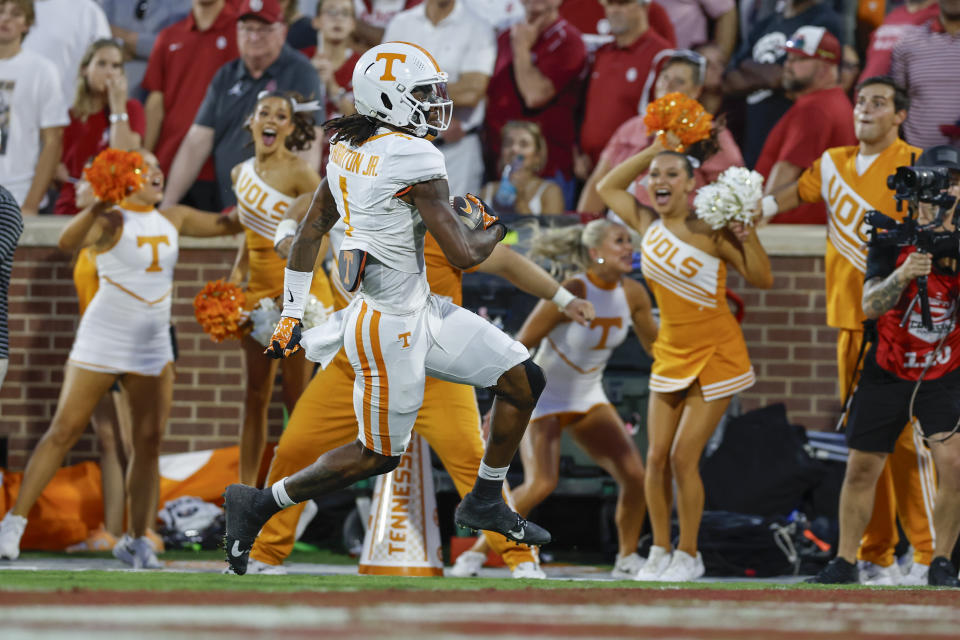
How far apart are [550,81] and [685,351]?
3.03m

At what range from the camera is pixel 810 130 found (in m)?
8.95

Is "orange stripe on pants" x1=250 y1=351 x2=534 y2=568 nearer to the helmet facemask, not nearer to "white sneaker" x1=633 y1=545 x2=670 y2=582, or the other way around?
"white sneaker" x1=633 y1=545 x2=670 y2=582

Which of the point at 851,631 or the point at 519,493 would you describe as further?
the point at 519,493

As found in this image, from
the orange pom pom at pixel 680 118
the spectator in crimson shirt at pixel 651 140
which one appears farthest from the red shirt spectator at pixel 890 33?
the orange pom pom at pixel 680 118

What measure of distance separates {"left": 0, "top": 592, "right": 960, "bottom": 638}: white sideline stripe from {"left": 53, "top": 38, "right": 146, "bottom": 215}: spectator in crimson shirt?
612cm

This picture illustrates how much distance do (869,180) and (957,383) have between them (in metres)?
1.31

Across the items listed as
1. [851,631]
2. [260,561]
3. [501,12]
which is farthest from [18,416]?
[851,631]

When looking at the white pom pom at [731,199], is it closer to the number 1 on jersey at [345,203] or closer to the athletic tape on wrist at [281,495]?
the number 1 on jersey at [345,203]

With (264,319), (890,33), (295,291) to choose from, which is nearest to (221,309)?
(264,319)

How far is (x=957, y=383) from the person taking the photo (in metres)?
6.80

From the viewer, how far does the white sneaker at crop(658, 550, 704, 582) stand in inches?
288

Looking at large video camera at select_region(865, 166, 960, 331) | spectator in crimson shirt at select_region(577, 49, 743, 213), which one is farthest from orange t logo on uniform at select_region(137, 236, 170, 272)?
large video camera at select_region(865, 166, 960, 331)

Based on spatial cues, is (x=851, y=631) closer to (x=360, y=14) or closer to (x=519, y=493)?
(x=519, y=493)

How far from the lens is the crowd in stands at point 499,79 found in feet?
30.0
